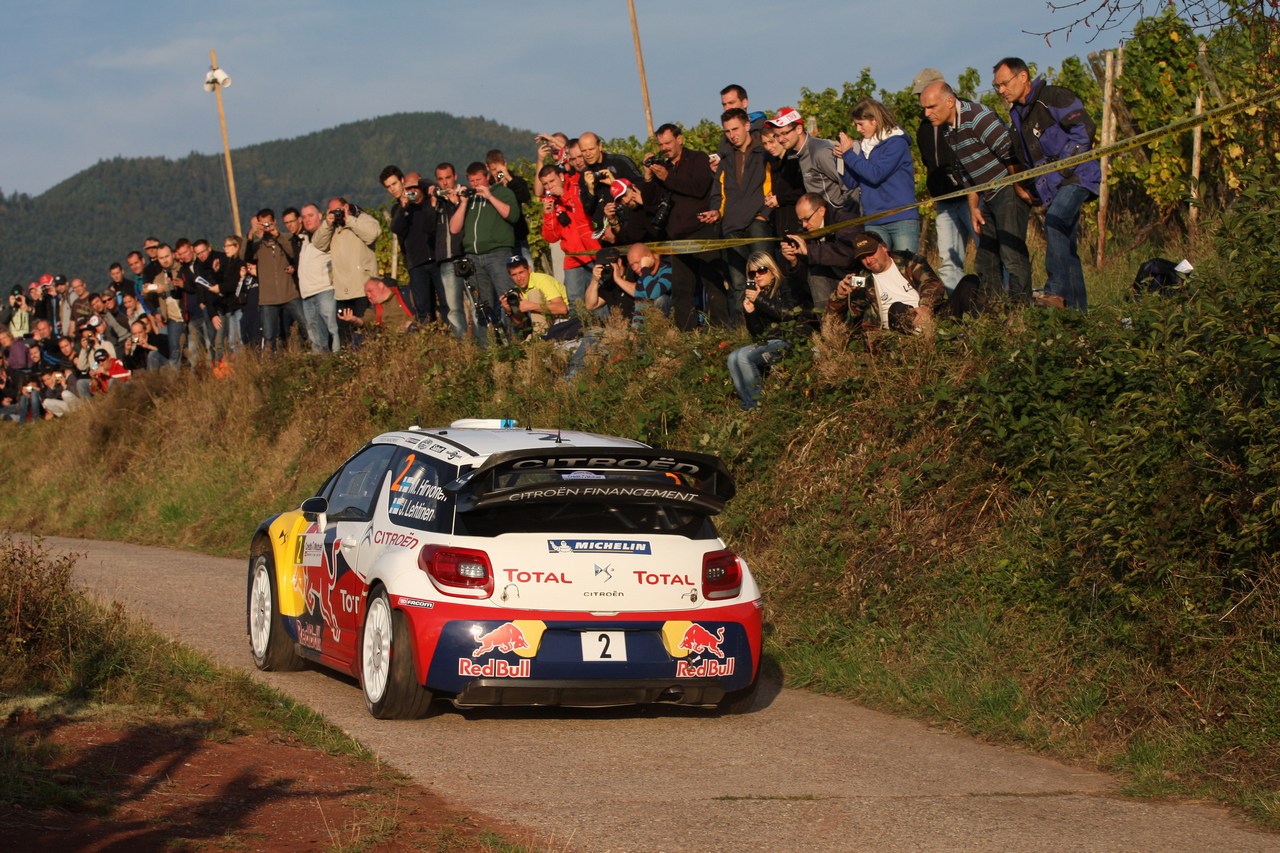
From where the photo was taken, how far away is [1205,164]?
1973 centimetres

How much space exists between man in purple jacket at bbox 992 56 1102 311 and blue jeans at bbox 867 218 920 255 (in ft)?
4.51

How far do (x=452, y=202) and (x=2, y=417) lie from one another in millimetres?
19457

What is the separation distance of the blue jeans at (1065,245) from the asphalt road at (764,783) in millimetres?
4166

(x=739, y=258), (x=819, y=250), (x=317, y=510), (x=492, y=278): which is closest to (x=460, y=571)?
(x=317, y=510)

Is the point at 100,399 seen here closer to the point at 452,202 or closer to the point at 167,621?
the point at 452,202

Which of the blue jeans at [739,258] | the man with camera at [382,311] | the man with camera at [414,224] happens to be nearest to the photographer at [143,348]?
the man with camera at [382,311]

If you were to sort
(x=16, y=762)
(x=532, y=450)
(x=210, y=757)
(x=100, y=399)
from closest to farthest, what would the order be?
(x=16, y=762), (x=210, y=757), (x=532, y=450), (x=100, y=399)

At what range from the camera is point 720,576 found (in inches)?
391

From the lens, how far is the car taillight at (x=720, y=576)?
9.85 m

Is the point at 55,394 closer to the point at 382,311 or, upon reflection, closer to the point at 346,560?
the point at 382,311

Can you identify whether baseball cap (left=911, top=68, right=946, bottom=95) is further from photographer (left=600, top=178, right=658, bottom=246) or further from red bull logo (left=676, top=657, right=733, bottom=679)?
red bull logo (left=676, top=657, right=733, bottom=679)

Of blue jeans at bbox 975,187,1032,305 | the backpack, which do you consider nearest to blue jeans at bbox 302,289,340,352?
blue jeans at bbox 975,187,1032,305

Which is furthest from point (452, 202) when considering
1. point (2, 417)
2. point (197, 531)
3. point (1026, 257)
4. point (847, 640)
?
point (2, 417)

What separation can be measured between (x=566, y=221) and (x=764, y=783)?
12.0m
